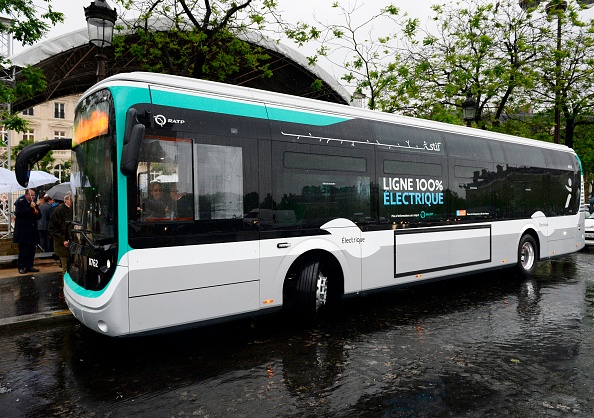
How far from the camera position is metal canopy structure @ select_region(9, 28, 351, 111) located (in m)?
17.6

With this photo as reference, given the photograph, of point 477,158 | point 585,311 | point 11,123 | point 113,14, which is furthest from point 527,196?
point 11,123

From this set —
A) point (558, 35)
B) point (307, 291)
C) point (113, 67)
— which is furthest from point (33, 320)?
point (558, 35)

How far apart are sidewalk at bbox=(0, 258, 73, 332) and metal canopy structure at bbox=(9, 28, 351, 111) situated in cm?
881

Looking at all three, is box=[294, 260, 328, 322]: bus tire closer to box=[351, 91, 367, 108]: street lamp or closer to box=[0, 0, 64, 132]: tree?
box=[0, 0, 64, 132]: tree

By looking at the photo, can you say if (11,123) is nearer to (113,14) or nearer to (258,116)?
(113,14)

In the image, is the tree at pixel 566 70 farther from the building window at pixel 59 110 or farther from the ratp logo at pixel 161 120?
the building window at pixel 59 110

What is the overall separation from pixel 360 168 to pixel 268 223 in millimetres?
1992

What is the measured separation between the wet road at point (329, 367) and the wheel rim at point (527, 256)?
343 centimetres

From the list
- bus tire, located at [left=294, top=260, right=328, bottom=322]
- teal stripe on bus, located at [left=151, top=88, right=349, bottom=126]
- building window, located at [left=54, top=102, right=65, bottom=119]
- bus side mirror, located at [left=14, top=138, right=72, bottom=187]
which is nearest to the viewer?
teal stripe on bus, located at [left=151, top=88, right=349, bottom=126]

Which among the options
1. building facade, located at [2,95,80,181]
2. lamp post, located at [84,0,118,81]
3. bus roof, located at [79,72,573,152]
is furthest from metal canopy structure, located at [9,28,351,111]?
building facade, located at [2,95,80,181]

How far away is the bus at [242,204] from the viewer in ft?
17.5

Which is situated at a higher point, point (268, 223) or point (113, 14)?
→ point (113, 14)

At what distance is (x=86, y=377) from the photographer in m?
5.15

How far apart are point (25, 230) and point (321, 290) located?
26.4ft
